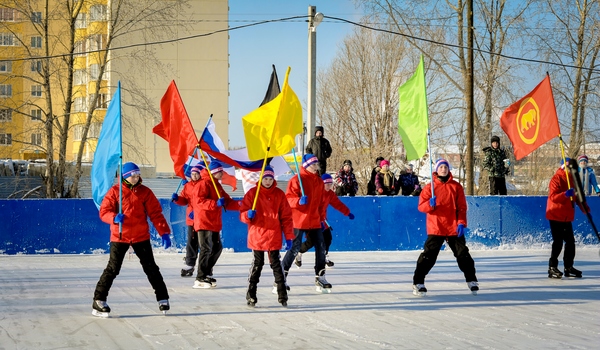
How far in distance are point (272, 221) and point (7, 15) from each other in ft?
55.0

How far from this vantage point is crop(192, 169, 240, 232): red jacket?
37.3 ft

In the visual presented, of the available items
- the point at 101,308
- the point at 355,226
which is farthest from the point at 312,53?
the point at 101,308

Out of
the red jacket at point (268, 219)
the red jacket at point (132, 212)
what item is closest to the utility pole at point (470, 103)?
the red jacket at point (268, 219)

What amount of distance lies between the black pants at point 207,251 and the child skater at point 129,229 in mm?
2277

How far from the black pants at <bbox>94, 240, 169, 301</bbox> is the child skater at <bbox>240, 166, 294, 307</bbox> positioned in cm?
110

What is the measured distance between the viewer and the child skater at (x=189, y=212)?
1188 cm

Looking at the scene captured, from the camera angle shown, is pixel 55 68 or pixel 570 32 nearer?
pixel 55 68

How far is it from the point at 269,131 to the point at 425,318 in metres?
3.20

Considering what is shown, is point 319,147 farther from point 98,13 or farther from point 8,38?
point 8,38

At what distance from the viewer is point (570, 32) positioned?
29344 millimetres

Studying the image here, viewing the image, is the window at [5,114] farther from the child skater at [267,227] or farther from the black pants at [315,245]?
the child skater at [267,227]

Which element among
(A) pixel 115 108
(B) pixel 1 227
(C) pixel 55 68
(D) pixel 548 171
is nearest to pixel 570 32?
(D) pixel 548 171

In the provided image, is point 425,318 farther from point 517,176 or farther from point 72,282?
point 517,176

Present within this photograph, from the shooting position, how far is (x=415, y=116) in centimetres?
1140
